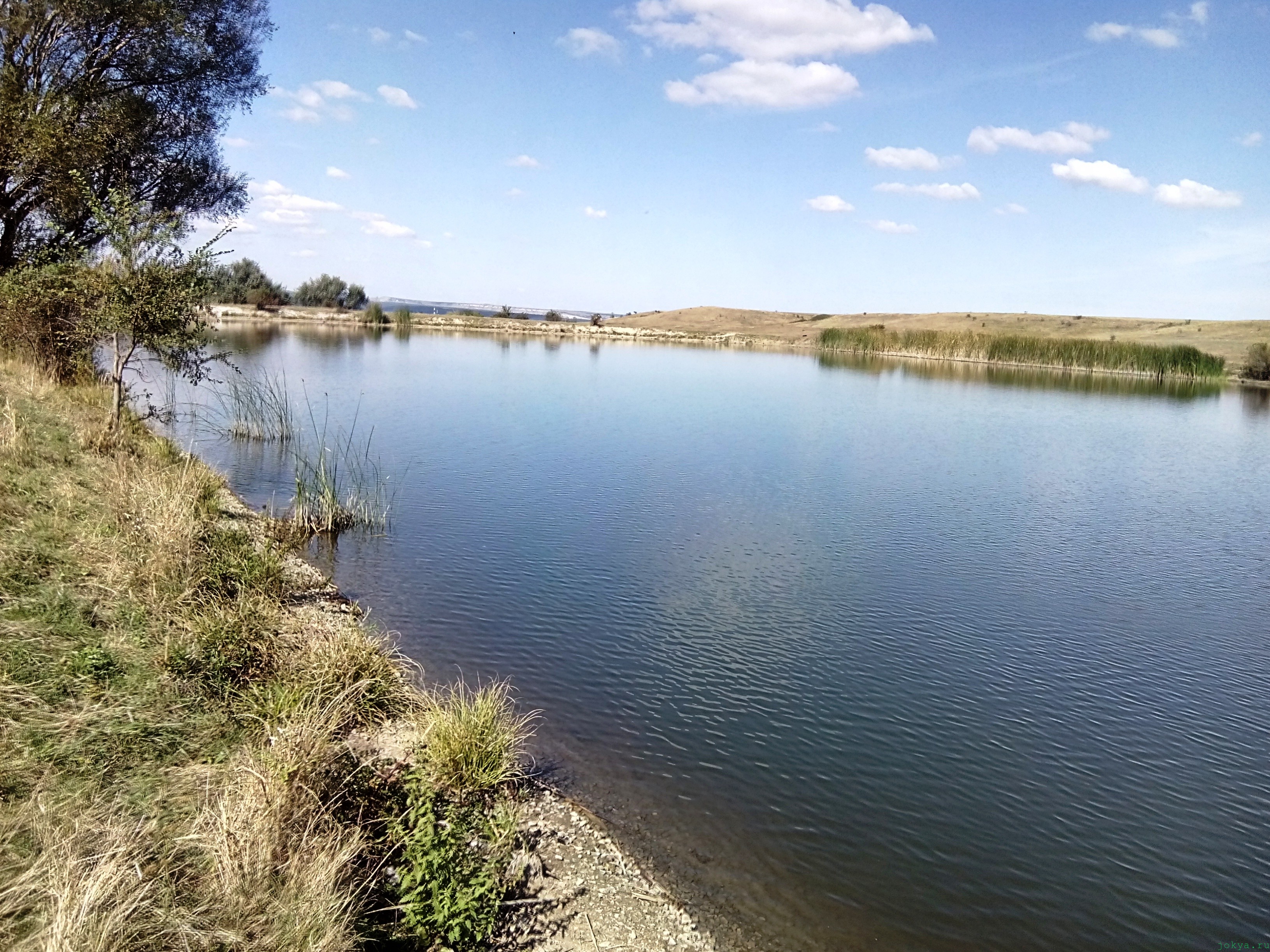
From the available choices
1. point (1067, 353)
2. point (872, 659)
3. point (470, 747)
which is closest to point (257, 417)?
point (872, 659)

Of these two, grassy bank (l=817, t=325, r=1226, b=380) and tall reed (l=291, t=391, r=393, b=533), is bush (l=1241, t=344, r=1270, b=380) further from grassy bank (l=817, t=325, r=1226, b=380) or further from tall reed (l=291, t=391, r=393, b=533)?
tall reed (l=291, t=391, r=393, b=533)

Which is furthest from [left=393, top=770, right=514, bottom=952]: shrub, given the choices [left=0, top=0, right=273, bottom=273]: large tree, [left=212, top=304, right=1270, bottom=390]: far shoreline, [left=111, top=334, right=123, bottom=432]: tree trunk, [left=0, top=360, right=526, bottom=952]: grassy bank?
[left=212, top=304, right=1270, bottom=390]: far shoreline

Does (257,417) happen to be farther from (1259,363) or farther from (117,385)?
(1259,363)

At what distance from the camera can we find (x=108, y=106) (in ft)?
53.5

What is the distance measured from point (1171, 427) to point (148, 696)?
3309 cm

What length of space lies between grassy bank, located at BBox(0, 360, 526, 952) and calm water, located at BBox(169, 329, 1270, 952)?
1.37m

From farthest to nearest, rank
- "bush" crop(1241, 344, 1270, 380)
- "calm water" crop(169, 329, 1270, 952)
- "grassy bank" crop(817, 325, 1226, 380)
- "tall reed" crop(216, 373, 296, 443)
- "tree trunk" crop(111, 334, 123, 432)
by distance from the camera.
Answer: "bush" crop(1241, 344, 1270, 380) → "grassy bank" crop(817, 325, 1226, 380) → "tall reed" crop(216, 373, 296, 443) → "tree trunk" crop(111, 334, 123, 432) → "calm water" crop(169, 329, 1270, 952)

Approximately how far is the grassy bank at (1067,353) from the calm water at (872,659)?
3968 centimetres

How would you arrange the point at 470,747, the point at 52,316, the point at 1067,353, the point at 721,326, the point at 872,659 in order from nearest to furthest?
the point at 470,747 < the point at 872,659 < the point at 52,316 < the point at 1067,353 < the point at 721,326

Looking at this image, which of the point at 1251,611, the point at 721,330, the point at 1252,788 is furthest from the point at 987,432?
the point at 721,330

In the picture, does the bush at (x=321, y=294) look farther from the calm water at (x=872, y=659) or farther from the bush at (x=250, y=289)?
the calm water at (x=872, y=659)

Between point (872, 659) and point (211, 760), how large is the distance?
652 cm

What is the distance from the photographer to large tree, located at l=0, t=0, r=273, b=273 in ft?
49.6

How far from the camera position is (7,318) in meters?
15.3
